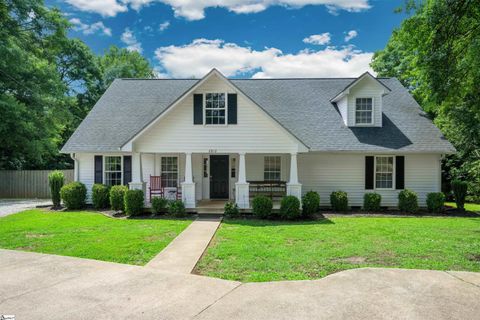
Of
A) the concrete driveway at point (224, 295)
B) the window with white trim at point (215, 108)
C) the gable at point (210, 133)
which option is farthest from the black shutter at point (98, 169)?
the concrete driveway at point (224, 295)

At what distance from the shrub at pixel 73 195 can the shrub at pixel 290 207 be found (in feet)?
30.0

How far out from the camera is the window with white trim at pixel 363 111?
1566 cm

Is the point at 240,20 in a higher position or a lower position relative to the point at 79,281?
higher

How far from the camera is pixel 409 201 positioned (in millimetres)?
13602

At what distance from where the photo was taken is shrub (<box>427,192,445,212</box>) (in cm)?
1367

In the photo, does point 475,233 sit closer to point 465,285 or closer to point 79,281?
point 465,285

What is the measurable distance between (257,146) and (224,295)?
8.88 metres

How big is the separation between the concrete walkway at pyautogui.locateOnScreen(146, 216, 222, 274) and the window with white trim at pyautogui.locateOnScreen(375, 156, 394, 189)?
8.48m

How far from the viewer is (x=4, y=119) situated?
19.9 m

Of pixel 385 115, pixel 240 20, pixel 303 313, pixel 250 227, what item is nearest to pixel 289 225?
pixel 250 227

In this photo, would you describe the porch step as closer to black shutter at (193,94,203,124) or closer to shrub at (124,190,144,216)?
shrub at (124,190,144,216)

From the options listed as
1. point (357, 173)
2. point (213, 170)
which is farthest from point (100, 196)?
point (357, 173)

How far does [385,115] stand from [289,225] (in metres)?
9.22

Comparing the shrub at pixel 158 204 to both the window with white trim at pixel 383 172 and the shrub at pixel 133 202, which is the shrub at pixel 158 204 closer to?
the shrub at pixel 133 202
